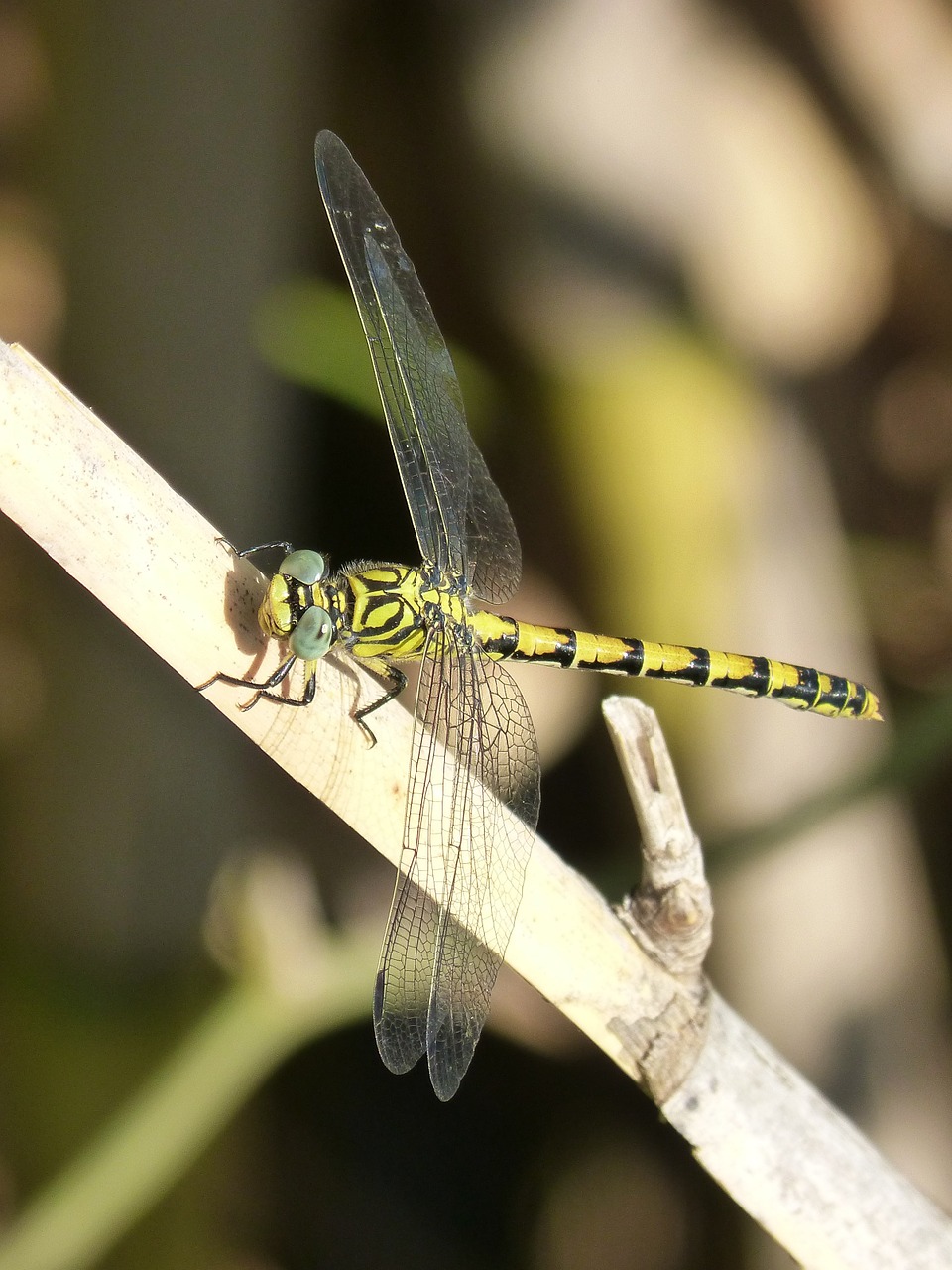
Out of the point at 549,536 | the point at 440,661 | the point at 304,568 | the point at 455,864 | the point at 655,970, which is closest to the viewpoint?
the point at 655,970

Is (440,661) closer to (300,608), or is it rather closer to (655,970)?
(300,608)

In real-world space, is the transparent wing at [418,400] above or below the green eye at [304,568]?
above

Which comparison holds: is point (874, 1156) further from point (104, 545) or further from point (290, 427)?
point (290, 427)

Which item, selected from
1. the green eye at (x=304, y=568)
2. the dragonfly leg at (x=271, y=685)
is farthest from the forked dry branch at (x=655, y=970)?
the green eye at (x=304, y=568)

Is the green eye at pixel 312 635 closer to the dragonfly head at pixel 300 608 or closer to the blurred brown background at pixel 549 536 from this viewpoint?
the dragonfly head at pixel 300 608

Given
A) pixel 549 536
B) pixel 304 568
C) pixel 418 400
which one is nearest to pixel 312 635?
pixel 304 568

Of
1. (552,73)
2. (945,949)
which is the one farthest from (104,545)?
(945,949)
